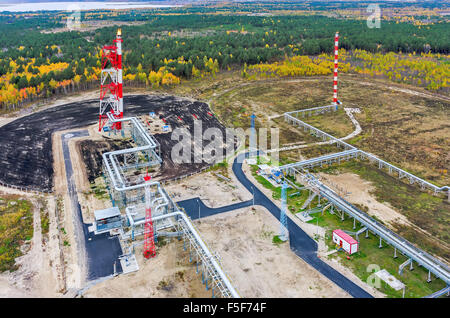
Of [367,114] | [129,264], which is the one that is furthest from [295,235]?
[367,114]

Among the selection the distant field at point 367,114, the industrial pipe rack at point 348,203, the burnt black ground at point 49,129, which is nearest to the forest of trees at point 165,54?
the burnt black ground at point 49,129

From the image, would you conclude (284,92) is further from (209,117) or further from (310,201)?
(310,201)

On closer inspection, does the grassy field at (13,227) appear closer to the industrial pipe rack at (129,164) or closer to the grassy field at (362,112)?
the industrial pipe rack at (129,164)

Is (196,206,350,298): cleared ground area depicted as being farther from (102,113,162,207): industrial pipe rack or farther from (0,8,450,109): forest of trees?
(0,8,450,109): forest of trees

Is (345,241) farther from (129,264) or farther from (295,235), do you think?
(129,264)

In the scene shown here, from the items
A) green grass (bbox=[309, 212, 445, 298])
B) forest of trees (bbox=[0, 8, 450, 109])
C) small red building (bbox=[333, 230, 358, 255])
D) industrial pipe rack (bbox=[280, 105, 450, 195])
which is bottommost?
green grass (bbox=[309, 212, 445, 298])

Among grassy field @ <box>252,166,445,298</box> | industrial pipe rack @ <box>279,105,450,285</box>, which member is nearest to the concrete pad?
grassy field @ <box>252,166,445,298</box>

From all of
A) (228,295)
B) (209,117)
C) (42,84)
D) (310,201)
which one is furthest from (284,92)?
(228,295)
